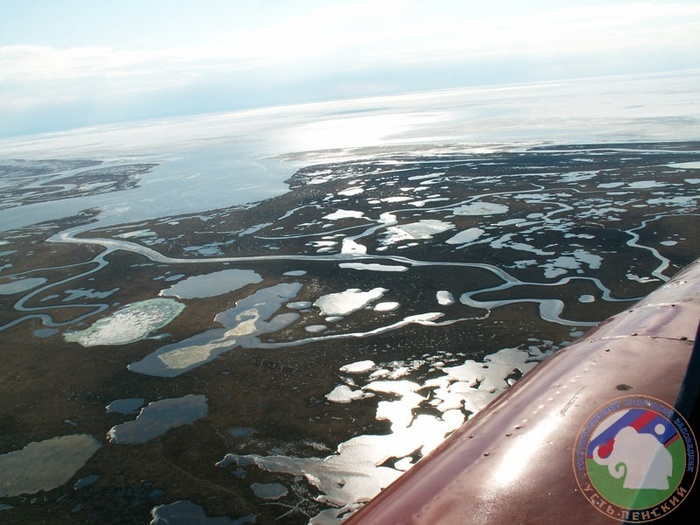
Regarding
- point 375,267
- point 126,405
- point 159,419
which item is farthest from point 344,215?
point 159,419

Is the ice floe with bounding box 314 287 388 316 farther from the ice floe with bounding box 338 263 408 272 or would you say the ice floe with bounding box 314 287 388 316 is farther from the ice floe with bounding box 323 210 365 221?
the ice floe with bounding box 323 210 365 221

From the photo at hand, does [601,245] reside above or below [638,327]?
below

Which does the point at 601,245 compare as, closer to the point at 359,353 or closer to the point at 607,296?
the point at 607,296

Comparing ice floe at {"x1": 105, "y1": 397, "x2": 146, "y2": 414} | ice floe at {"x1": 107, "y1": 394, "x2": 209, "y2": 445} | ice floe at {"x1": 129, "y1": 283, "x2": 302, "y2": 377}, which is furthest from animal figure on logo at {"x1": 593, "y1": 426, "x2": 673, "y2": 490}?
ice floe at {"x1": 129, "y1": 283, "x2": 302, "y2": 377}

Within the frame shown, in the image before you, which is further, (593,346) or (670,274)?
(670,274)

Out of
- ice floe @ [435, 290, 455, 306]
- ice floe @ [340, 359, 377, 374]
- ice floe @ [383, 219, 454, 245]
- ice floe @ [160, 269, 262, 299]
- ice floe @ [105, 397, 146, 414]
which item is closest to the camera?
ice floe @ [105, 397, 146, 414]

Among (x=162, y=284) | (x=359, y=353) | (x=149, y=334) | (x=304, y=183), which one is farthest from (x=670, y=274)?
(x=304, y=183)

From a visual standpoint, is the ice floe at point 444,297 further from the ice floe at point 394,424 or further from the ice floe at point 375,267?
the ice floe at point 394,424

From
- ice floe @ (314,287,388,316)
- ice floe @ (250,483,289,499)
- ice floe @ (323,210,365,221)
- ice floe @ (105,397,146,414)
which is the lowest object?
ice floe @ (105,397,146,414)
